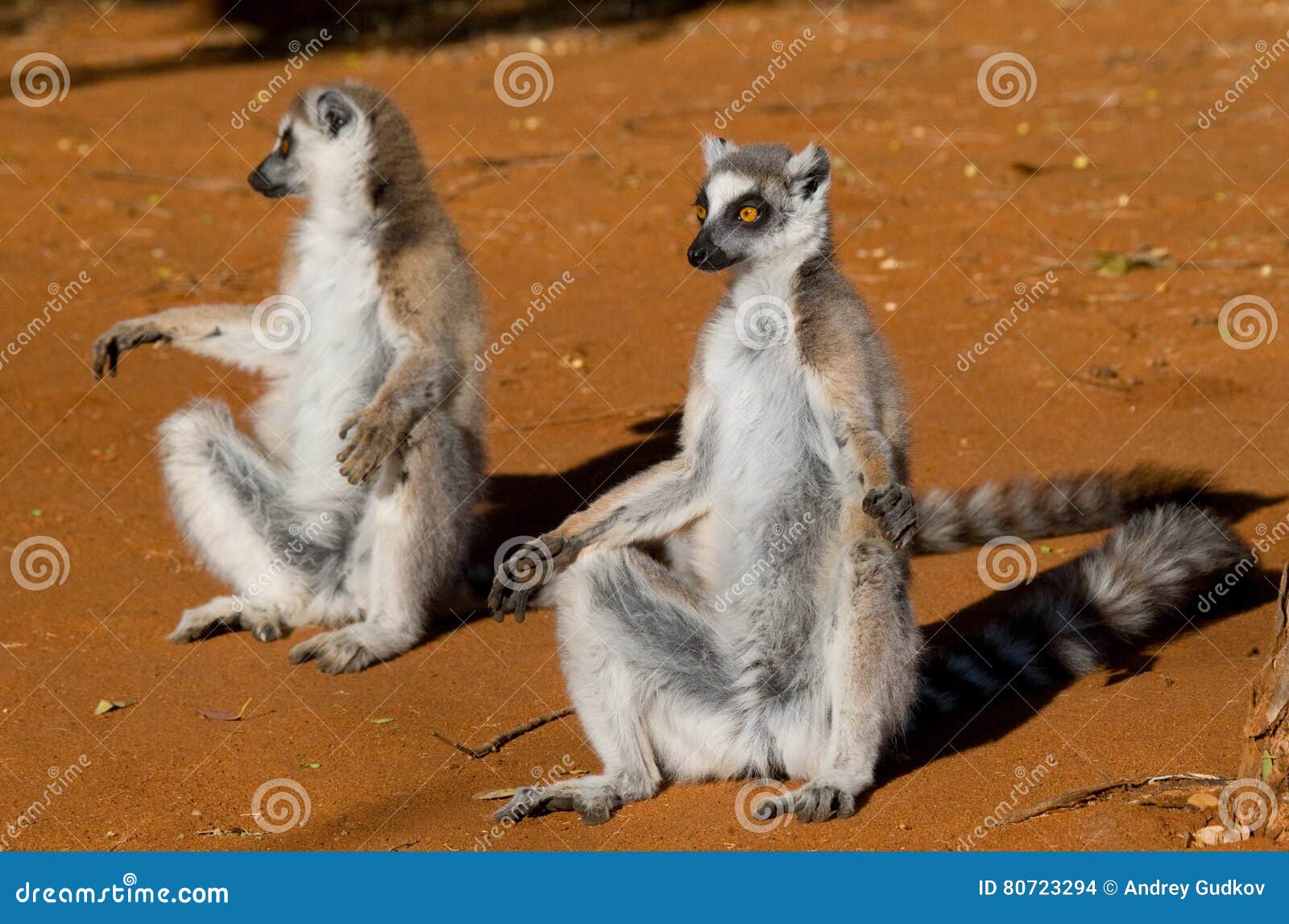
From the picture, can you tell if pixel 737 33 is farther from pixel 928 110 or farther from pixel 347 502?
pixel 347 502

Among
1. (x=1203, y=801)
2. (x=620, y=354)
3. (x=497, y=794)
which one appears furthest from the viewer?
(x=620, y=354)

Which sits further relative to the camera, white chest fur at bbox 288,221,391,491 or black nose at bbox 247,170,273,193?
black nose at bbox 247,170,273,193

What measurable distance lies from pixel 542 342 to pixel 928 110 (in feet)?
23.6

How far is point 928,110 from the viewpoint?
15.3 meters

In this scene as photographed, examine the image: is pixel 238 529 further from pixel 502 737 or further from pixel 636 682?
pixel 636 682
